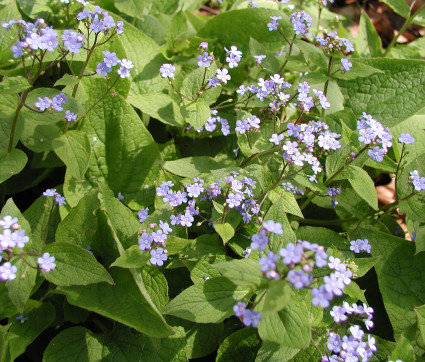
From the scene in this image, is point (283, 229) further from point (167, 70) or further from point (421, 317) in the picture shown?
point (167, 70)

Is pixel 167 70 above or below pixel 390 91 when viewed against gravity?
above

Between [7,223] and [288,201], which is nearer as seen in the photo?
[7,223]

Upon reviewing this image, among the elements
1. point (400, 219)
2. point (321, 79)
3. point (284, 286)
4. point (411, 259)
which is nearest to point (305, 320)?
point (284, 286)

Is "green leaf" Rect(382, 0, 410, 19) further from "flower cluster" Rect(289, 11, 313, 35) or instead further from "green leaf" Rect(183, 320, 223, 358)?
"green leaf" Rect(183, 320, 223, 358)

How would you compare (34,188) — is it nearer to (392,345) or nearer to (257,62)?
(257,62)

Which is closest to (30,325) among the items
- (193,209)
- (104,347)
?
(104,347)

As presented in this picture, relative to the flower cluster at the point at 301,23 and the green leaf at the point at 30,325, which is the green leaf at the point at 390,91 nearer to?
the flower cluster at the point at 301,23

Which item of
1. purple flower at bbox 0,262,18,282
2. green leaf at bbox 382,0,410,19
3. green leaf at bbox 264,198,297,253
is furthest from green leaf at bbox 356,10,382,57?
purple flower at bbox 0,262,18,282

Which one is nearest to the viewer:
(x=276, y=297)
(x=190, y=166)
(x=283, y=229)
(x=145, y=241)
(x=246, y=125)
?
(x=276, y=297)
